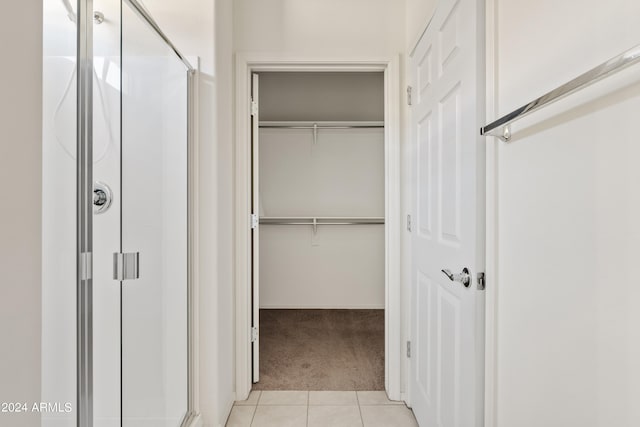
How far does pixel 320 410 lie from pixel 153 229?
1.38 metres

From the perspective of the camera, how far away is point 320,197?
12.4 feet

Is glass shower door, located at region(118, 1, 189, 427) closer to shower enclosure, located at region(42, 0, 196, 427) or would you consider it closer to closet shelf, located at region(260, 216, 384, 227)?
shower enclosure, located at region(42, 0, 196, 427)

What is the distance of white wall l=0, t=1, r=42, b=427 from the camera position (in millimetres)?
549

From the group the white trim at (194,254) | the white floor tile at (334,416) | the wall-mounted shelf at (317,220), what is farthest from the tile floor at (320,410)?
the wall-mounted shelf at (317,220)

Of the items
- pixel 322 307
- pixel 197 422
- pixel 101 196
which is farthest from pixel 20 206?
pixel 322 307

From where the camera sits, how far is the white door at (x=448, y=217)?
1.08m

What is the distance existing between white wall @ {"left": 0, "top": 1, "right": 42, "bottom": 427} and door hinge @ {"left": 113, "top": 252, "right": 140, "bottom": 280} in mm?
637

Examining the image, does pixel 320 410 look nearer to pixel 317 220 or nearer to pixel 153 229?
pixel 153 229

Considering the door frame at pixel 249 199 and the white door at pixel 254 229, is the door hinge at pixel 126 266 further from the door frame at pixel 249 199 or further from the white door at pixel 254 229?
the white door at pixel 254 229

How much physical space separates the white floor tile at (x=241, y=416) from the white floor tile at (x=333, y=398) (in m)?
0.36
